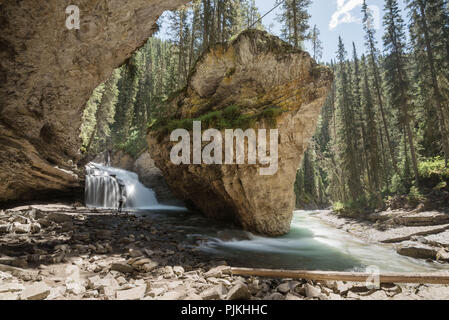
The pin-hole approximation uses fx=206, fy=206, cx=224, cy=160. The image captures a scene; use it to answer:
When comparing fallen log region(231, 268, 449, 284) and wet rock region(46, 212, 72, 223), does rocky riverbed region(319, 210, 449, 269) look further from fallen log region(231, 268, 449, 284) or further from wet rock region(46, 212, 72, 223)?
wet rock region(46, 212, 72, 223)

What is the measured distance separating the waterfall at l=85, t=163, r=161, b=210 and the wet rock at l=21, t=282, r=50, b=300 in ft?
42.3

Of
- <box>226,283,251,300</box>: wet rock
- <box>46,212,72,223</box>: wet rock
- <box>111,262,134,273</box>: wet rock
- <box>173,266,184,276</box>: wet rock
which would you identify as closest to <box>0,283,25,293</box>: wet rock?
<box>111,262,134,273</box>: wet rock

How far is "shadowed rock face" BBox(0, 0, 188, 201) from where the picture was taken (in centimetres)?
712

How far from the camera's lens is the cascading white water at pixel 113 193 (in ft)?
48.0

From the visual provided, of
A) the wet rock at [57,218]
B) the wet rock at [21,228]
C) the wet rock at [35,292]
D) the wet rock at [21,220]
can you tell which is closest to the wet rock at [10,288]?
the wet rock at [35,292]

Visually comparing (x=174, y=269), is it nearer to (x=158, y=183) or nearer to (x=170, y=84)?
(x=158, y=183)

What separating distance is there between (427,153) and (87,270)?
28.4 meters

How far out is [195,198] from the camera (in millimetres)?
14148

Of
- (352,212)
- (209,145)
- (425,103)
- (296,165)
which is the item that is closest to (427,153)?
(425,103)

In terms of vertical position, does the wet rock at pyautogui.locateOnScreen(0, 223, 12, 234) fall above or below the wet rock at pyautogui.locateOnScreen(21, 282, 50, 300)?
above

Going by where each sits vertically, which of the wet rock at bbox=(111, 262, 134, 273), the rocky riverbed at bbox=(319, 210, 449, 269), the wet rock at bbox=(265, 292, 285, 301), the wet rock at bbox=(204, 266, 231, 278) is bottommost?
the rocky riverbed at bbox=(319, 210, 449, 269)

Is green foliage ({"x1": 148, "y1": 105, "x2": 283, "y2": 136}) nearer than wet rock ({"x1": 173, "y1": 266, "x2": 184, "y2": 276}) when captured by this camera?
No

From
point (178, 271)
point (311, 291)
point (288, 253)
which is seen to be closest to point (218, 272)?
point (178, 271)

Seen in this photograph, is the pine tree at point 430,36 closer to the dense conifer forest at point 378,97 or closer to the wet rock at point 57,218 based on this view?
the dense conifer forest at point 378,97
